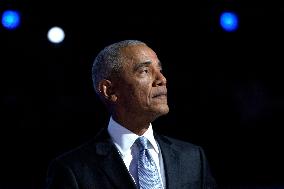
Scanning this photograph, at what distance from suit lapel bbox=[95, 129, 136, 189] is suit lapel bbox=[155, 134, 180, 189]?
0.15m

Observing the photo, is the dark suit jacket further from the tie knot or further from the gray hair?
the gray hair

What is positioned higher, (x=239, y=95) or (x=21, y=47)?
(x=21, y=47)

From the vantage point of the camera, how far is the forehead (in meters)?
2.13

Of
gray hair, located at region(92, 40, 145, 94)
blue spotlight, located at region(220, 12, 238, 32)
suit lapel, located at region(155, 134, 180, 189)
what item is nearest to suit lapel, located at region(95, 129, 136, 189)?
suit lapel, located at region(155, 134, 180, 189)

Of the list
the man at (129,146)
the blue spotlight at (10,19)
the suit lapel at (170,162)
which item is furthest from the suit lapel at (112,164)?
→ the blue spotlight at (10,19)

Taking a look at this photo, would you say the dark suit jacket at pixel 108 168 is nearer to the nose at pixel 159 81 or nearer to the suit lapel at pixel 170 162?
the suit lapel at pixel 170 162

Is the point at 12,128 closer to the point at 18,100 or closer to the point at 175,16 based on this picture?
the point at 18,100

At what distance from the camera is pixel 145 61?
213cm

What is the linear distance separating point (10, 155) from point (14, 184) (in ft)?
1.22

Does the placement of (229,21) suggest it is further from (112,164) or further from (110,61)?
(112,164)

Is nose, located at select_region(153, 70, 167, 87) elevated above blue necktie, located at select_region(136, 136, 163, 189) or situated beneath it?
elevated above

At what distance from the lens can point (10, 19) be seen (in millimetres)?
4988

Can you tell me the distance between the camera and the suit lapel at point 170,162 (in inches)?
81.7

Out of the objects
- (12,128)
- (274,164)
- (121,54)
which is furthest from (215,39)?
(121,54)
